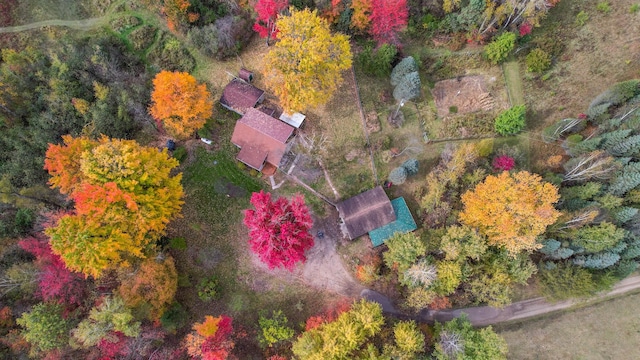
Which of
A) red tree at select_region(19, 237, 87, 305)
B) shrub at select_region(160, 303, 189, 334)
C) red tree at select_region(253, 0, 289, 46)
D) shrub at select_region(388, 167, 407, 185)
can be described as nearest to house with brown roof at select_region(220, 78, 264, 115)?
red tree at select_region(253, 0, 289, 46)

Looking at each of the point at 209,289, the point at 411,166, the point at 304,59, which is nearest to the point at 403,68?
the point at 411,166

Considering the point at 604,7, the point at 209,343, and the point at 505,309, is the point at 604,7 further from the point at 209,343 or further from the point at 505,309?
the point at 209,343

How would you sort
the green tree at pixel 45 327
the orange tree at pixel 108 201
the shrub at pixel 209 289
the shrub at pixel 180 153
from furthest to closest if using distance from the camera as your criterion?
the shrub at pixel 180 153
the shrub at pixel 209 289
the green tree at pixel 45 327
the orange tree at pixel 108 201

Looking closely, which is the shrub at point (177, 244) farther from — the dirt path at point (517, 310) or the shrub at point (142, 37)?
the dirt path at point (517, 310)

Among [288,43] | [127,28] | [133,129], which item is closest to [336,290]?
[288,43]

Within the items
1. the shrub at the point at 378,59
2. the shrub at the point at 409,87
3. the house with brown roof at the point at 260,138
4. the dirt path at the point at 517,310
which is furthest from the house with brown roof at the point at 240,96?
the dirt path at the point at 517,310

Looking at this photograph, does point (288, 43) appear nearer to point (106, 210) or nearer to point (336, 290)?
point (106, 210)

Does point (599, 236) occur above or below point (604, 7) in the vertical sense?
below
